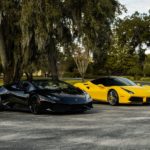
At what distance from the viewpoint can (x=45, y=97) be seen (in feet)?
48.2

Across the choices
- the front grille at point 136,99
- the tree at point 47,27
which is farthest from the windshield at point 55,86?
the tree at point 47,27

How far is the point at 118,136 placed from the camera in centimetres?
945

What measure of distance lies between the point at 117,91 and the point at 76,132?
8.80 metres

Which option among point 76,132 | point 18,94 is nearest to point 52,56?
point 18,94

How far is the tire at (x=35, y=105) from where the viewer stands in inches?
581

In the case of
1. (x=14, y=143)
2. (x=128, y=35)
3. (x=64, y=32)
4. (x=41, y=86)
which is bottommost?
(x=14, y=143)

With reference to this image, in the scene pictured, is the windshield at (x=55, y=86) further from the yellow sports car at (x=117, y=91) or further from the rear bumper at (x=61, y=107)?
the yellow sports car at (x=117, y=91)

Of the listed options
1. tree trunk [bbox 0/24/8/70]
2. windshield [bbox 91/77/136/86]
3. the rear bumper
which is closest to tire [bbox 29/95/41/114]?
the rear bumper

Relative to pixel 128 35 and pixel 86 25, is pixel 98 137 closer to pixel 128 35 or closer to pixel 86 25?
pixel 86 25

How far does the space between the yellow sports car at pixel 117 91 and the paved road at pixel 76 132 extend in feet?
14.3

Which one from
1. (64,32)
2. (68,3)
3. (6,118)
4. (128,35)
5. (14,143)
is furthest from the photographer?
(128,35)

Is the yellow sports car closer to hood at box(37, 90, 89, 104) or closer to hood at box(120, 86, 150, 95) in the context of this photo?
hood at box(120, 86, 150, 95)

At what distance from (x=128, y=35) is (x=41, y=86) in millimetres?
87903

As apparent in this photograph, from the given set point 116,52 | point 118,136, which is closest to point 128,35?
point 116,52
